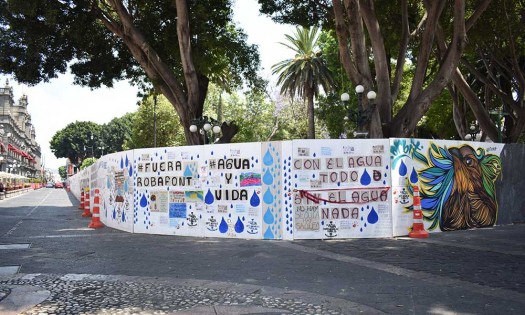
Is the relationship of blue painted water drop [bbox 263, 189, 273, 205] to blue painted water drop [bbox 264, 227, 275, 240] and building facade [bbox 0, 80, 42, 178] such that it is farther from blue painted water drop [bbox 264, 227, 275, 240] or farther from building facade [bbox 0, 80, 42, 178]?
building facade [bbox 0, 80, 42, 178]

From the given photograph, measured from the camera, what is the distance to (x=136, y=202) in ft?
45.0

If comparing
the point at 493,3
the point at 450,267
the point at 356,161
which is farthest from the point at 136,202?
the point at 493,3

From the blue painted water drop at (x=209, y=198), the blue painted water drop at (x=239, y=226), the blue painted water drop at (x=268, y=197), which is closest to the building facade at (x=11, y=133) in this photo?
the blue painted water drop at (x=209, y=198)

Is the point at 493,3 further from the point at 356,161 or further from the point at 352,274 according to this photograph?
the point at 352,274

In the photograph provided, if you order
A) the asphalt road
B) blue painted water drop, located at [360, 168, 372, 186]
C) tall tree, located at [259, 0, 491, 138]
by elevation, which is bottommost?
the asphalt road

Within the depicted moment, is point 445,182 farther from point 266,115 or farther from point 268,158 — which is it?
point 266,115

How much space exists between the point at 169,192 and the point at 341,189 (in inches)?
183

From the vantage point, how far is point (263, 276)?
7434mm

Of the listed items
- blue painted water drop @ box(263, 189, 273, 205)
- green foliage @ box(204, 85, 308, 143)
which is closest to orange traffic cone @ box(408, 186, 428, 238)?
blue painted water drop @ box(263, 189, 273, 205)

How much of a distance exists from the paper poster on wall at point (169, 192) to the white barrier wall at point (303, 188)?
0.09 feet

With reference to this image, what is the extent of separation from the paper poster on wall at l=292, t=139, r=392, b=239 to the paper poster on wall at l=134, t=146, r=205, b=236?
274 centimetres

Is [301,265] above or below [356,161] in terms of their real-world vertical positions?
below

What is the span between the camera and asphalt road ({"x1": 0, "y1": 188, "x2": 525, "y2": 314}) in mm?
5684

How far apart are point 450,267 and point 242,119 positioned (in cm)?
4579
